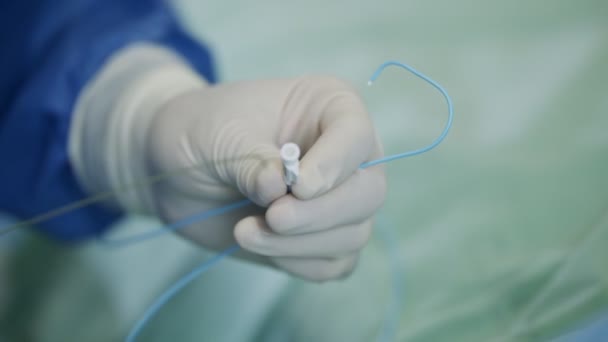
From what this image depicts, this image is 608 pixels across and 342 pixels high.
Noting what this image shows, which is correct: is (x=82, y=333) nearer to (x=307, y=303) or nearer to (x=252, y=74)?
(x=307, y=303)

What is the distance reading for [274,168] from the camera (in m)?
0.46

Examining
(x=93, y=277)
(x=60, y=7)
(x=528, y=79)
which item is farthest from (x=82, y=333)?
(x=528, y=79)

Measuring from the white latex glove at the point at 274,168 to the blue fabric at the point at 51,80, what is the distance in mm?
189

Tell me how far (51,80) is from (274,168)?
1.57 ft

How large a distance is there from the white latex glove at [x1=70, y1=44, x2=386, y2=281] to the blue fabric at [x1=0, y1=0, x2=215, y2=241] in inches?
7.4

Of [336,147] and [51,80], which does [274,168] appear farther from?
[51,80]

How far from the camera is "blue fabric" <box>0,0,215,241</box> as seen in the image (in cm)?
77

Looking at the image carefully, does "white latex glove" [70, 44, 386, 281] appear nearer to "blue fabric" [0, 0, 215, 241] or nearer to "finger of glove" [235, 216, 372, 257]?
"finger of glove" [235, 216, 372, 257]

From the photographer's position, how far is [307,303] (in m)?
0.76

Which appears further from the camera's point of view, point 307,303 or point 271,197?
point 307,303

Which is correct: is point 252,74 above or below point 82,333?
above

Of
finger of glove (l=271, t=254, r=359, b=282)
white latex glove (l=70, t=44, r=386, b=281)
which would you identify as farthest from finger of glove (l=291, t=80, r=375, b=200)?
finger of glove (l=271, t=254, r=359, b=282)

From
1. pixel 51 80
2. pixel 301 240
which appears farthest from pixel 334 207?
pixel 51 80

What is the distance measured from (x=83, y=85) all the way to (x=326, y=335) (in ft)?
1.74
